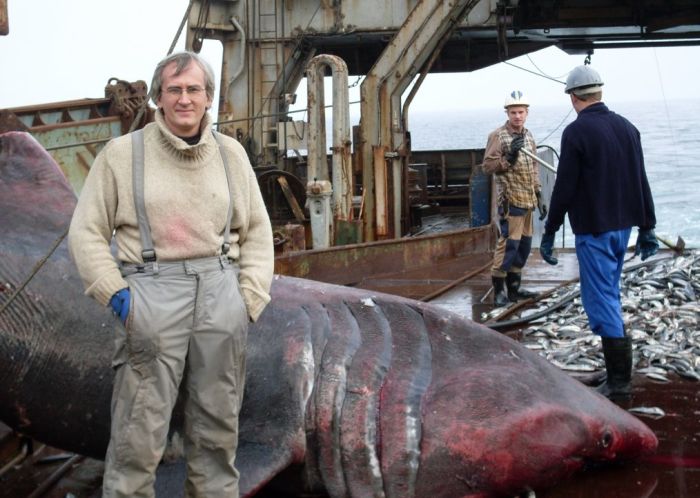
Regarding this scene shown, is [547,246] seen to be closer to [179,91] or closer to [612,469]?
[612,469]

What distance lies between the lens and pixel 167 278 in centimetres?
343

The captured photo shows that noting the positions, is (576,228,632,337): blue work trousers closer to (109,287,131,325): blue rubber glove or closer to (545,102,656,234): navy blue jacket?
(545,102,656,234): navy blue jacket

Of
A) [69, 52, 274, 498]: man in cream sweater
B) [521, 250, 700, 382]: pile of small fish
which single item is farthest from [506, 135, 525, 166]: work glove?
[69, 52, 274, 498]: man in cream sweater

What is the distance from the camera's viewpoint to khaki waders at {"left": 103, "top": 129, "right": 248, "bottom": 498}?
3391mm

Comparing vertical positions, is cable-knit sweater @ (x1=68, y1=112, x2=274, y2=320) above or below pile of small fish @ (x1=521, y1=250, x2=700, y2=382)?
above

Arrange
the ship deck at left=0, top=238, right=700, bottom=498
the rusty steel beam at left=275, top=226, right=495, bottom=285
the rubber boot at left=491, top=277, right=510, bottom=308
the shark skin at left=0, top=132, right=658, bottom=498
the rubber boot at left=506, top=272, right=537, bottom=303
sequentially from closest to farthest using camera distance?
the shark skin at left=0, top=132, right=658, bottom=498, the ship deck at left=0, top=238, right=700, bottom=498, the rubber boot at left=491, top=277, right=510, bottom=308, the rubber boot at left=506, top=272, right=537, bottom=303, the rusty steel beam at left=275, top=226, right=495, bottom=285

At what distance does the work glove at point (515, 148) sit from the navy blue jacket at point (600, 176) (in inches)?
105

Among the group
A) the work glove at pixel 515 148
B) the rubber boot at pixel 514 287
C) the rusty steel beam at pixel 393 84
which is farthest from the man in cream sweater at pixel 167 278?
the rusty steel beam at pixel 393 84

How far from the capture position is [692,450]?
4930mm

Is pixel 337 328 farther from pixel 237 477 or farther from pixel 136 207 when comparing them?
pixel 136 207

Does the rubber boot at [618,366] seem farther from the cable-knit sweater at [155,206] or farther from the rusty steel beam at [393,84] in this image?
the rusty steel beam at [393,84]

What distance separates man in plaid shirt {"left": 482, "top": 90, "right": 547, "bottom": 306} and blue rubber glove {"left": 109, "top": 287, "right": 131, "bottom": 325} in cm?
578

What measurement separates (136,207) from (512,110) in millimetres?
5807

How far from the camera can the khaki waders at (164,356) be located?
3391 mm
